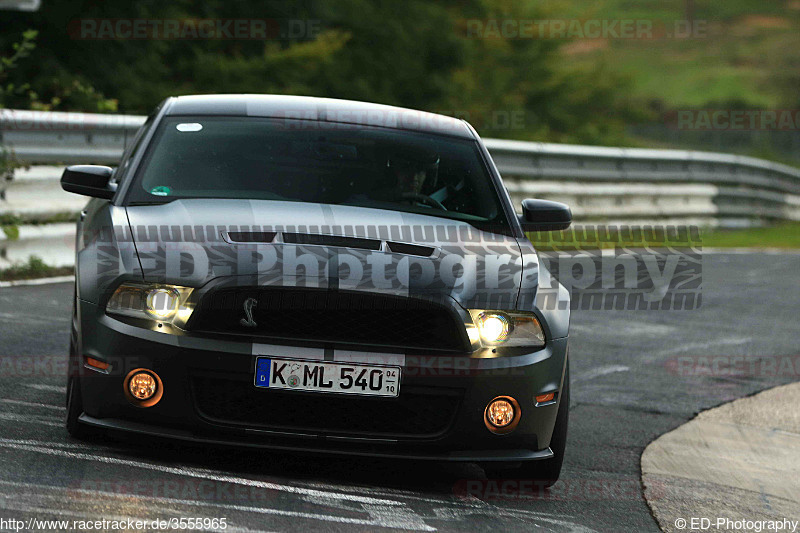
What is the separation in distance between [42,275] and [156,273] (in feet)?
17.7

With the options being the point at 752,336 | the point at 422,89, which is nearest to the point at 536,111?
the point at 422,89

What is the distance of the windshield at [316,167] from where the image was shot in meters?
5.71

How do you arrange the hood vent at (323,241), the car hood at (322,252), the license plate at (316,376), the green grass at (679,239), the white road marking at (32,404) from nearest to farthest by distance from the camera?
the license plate at (316,376), the car hood at (322,252), the hood vent at (323,241), the white road marking at (32,404), the green grass at (679,239)

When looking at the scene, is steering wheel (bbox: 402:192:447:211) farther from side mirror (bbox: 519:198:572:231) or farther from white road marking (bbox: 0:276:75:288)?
white road marking (bbox: 0:276:75:288)

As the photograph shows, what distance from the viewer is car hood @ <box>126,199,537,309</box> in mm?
4668

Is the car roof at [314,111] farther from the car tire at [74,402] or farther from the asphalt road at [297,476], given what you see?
the car tire at [74,402]

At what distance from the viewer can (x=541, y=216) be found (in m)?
6.15

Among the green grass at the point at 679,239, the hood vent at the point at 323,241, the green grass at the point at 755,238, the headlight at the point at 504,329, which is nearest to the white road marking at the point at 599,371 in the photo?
the headlight at the point at 504,329

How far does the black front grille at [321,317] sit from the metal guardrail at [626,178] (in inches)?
252

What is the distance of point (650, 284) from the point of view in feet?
42.3

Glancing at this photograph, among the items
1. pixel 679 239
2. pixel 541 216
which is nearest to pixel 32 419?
pixel 541 216

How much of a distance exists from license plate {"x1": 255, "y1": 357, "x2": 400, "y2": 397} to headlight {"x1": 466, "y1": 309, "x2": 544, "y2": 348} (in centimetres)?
38

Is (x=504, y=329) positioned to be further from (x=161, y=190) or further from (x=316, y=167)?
(x=161, y=190)

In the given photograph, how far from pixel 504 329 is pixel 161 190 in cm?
171
